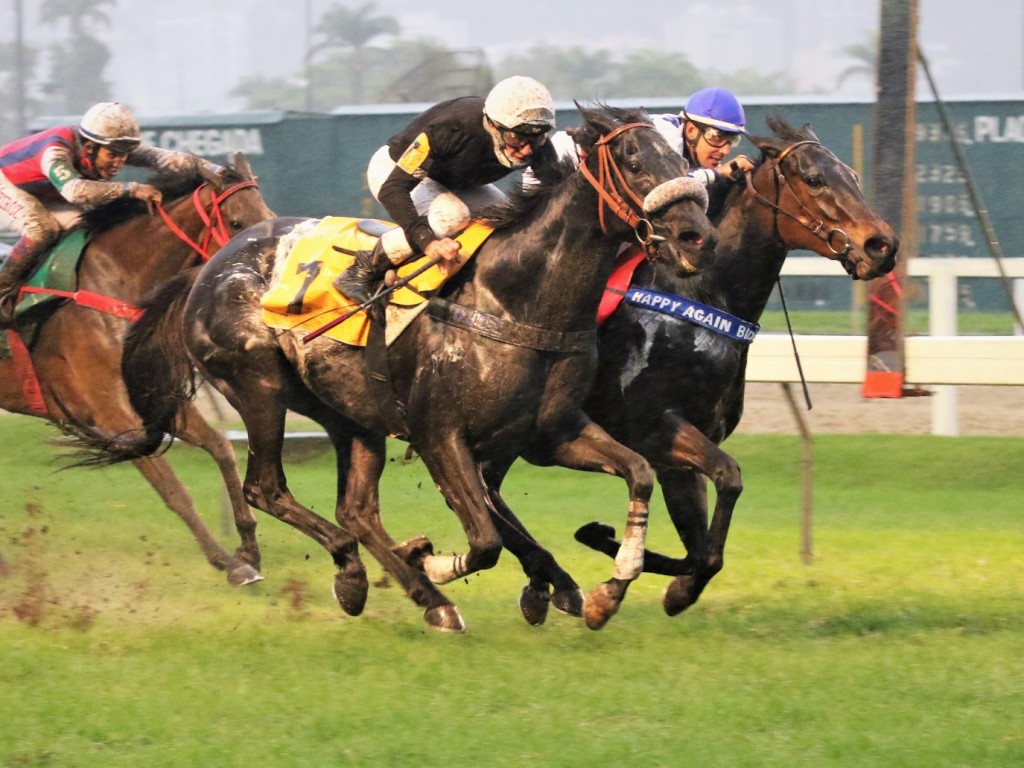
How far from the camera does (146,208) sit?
7332 mm

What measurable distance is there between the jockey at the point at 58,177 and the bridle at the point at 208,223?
0.47ft

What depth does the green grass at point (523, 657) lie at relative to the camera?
4.32 meters

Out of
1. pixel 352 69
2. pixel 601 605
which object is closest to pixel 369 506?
pixel 601 605

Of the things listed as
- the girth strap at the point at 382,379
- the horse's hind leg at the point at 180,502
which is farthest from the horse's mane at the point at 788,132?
the horse's hind leg at the point at 180,502

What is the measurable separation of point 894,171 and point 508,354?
9.83ft

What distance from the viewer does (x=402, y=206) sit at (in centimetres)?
538

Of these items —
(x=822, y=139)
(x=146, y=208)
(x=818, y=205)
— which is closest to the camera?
(x=818, y=205)

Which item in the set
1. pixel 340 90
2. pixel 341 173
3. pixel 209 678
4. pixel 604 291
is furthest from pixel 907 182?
pixel 340 90

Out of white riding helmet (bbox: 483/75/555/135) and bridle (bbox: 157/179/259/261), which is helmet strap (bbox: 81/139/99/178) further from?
white riding helmet (bbox: 483/75/555/135)

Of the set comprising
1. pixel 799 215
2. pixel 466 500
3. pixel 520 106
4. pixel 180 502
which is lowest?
pixel 180 502

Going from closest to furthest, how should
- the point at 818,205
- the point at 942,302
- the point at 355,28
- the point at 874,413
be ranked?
the point at 818,205 → the point at 942,302 → the point at 874,413 → the point at 355,28

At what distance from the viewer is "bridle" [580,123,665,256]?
4.87 metres

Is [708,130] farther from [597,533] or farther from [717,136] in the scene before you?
[597,533]

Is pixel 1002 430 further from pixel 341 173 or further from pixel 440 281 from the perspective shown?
pixel 341 173
